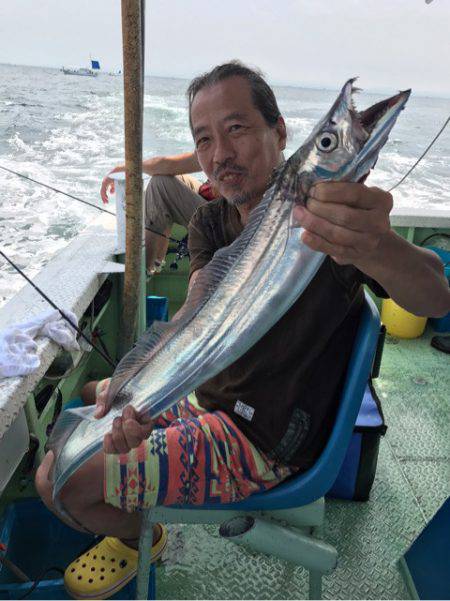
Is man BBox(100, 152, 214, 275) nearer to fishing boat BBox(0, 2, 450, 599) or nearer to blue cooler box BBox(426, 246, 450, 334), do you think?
fishing boat BBox(0, 2, 450, 599)

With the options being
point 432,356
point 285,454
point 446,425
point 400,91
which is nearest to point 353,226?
point 400,91

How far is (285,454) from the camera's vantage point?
1570 mm

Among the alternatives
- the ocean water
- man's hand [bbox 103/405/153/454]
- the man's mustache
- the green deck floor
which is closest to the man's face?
the man's mustache

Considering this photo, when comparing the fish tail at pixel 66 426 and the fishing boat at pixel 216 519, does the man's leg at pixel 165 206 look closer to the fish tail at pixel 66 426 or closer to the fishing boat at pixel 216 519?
the fishing boat at pixel 216 519

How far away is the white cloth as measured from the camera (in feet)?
5.86

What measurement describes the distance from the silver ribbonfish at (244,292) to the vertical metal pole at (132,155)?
1.22 metres

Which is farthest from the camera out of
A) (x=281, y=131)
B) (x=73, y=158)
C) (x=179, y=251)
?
(x=73, y=158)

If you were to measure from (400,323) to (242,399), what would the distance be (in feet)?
9.53

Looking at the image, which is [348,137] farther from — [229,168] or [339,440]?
[339,440]

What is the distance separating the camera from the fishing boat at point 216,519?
1647mm

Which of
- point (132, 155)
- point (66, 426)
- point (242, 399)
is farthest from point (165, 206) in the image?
point (66, 426)

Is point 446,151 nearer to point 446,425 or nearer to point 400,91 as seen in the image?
point 446,425

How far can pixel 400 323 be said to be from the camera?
13.6ft

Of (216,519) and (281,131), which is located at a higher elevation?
(281,131)
